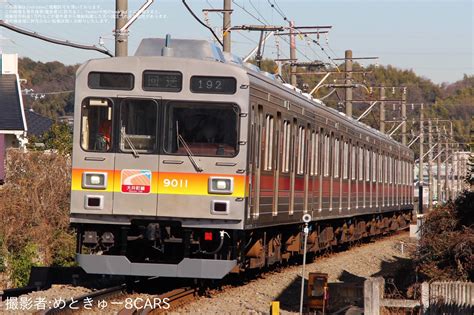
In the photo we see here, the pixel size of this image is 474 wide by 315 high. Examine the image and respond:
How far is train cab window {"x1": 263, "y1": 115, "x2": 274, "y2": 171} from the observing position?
1448cm

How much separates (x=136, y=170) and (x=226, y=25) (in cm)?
1041

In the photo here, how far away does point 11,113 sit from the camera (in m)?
43.5

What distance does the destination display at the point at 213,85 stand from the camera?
13.2 meters

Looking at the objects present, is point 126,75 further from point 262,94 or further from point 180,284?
point 180,284

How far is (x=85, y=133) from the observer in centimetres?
1316

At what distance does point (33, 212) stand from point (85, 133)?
14.9 meters

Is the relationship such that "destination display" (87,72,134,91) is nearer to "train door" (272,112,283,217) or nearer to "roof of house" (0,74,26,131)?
"train door" (272,112,283,217)

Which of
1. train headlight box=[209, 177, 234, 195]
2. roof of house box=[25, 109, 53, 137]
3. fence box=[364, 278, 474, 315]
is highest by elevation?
roof of house box=[25, 109, 53, 137]

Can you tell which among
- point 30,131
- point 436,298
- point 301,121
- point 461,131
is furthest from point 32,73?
point 436,298

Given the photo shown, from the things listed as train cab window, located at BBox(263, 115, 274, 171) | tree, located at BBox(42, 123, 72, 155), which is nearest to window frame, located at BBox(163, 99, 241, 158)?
train cab window, located at BBox(263, 115, 274, 171)

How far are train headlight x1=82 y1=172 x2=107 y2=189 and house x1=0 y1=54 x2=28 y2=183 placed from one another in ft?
73.8

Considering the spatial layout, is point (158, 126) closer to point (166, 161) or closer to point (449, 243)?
point (166, 161)

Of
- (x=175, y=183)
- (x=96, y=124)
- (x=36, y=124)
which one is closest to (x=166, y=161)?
(x=175, y=183)

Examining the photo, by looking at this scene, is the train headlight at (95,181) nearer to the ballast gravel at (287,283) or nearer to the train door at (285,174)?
the ballast gravel at (287,283)
